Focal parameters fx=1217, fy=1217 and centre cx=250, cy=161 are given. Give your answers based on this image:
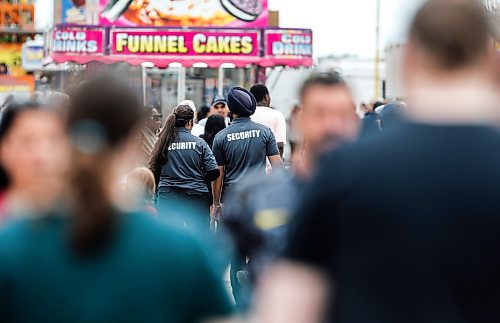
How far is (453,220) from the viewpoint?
118 inches

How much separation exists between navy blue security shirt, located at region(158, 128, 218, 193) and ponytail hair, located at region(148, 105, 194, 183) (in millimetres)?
43

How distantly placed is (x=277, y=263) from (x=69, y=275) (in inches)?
21.5

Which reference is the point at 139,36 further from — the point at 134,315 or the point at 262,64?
the point at 134,315

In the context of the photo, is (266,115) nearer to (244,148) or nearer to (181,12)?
(244,148)

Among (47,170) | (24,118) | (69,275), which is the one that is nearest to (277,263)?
(69,275)

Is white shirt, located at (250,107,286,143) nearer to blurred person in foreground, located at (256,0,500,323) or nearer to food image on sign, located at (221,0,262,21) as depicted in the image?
blurred person in foreground, located at (256,0,500,323)

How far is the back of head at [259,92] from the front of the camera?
12.5 m

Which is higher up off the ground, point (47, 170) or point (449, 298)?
point (47, 170)

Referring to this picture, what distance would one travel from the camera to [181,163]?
1035 cm

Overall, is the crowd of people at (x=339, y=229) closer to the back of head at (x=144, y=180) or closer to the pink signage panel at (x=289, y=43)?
the back of head at (x=144, y=180)

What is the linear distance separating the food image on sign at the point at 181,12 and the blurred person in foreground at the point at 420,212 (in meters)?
26.8

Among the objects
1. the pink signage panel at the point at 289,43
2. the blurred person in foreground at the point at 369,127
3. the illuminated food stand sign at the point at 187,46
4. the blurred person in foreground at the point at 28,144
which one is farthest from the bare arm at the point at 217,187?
the pink signage panel at the point at 289,43

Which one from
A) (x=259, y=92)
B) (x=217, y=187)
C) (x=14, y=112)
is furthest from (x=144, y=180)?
(x=259, y=92)

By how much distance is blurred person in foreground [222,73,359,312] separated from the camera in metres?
4.01
